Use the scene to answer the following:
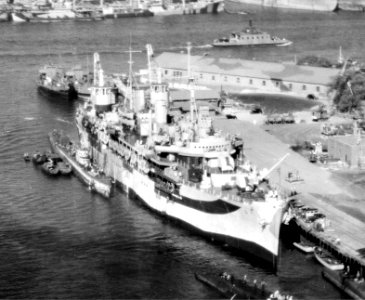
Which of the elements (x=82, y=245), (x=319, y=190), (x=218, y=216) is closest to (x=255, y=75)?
(x=319, y=190)

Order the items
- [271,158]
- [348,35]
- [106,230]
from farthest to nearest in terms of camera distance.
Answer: [348,35]
[271,158]
[106,230]

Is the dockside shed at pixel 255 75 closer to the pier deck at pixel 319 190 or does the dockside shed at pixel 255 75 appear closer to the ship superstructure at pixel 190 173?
the pier deck at pixel 319 190

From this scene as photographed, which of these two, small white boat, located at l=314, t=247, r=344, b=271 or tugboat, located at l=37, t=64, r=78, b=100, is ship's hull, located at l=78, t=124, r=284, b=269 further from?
tugboat, located at l=37, t=64, r=78, b=100

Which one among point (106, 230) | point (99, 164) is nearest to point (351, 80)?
point (99, 164)

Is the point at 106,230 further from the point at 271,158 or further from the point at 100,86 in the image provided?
the point at 100,86

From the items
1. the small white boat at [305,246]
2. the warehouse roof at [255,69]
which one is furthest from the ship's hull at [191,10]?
the small white boat at [305,246]

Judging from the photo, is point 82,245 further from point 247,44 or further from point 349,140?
point 247,44
